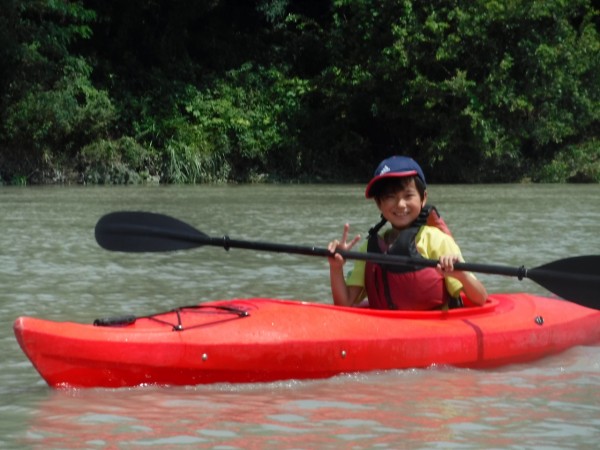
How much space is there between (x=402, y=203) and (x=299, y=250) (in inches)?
17.9

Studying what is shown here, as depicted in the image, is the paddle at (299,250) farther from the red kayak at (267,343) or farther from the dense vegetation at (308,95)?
the dense vegetation at (308,95)

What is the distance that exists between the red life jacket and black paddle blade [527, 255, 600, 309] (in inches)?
14.9

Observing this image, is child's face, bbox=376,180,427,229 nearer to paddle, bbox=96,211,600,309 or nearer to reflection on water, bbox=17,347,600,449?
paddle, bbox=96,211,600,309

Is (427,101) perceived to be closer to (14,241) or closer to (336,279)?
(14,241)

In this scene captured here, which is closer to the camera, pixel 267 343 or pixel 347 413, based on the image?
pixel 347 413

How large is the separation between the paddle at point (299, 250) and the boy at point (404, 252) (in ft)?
0.40

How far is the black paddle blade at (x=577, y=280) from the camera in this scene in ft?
16.5

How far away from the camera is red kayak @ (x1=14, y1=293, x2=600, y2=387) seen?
4371 mm

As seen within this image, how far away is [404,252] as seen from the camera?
504 centimetres

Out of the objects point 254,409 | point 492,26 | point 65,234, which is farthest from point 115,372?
point 492,26

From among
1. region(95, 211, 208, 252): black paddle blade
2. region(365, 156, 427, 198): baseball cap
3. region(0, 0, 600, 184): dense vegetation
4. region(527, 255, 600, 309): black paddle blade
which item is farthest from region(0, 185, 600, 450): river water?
region(0, 0, 600, 184): dense vegetation

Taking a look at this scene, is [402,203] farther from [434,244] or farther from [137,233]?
[137,233]

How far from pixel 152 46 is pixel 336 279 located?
1991cm

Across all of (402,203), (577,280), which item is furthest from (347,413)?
(577,280)
